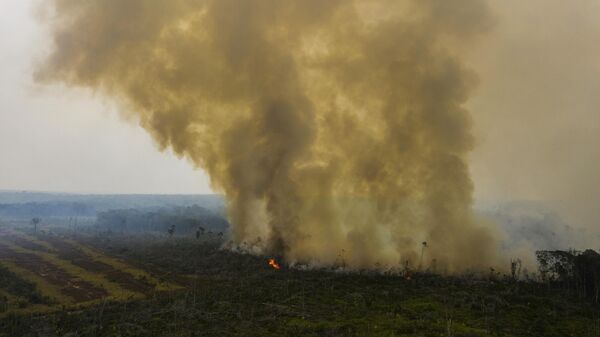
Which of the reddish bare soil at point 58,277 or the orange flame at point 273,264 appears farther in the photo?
the orange flame at point 273,264

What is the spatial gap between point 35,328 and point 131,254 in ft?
184

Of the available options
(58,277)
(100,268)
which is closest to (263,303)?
(58,277)

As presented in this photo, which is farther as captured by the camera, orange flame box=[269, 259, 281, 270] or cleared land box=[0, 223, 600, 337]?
orange flame box=[269, 259, 281, 270]

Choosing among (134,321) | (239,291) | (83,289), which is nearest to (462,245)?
(239,291)

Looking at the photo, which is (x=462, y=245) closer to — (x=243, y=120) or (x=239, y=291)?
(x=239, y=291)

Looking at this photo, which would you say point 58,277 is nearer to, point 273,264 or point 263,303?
point 273,264

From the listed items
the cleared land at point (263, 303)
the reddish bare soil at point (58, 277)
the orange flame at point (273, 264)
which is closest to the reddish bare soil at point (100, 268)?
the cleared land at point (263, 303)

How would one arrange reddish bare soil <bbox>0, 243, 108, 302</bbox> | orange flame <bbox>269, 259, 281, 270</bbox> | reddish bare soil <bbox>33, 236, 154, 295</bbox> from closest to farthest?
reddish bare soil <bbox>0, 243, 108, 302</bbox>, reddish bare soil <bbox>33, 236, 154, 295</bbox>, orange flame <bbox>269, 259, 281, 270</bbox>

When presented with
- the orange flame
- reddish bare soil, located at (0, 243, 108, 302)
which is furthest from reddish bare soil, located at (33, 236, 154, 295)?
the orange flame

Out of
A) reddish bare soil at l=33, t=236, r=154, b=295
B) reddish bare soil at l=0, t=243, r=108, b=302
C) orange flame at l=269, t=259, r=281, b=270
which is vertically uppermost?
orange flame at l=269, t=259, r=281, b=270

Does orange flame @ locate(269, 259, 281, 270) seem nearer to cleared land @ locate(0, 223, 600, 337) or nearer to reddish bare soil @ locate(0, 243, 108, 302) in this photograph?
cleared land @ locate(0, 223, 600, 337)

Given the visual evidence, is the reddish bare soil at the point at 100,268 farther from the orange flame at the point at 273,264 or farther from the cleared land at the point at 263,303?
the orange flame at the point at 273,264

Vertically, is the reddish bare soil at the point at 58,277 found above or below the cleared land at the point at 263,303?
below

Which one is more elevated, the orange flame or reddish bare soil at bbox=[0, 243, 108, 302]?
the orange flame
